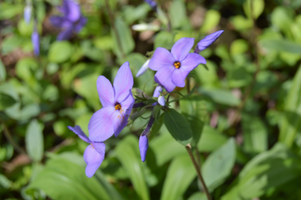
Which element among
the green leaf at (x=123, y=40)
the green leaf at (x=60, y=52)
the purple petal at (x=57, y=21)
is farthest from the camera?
the green leaf at (x=60, y=52)

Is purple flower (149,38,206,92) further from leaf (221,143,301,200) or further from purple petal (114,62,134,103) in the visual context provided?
leaf (221,143,301,200)

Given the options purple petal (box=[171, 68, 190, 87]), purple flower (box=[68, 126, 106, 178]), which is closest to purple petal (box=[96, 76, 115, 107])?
purple flower (box=[68, 126, 106, 178])

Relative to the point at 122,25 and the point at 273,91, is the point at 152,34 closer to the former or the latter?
the point at 122,25

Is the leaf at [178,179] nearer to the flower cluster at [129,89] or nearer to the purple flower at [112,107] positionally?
the flower cluster at [129,89]

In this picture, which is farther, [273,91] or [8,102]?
[273,91]

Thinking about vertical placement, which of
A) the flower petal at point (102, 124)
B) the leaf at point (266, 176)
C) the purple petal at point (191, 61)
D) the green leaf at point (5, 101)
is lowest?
the leaf at point (266, 176)

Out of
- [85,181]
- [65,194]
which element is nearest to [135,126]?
[85,181]

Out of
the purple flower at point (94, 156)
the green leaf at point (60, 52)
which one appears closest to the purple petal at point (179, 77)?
the purple flower at point (94, 156)
